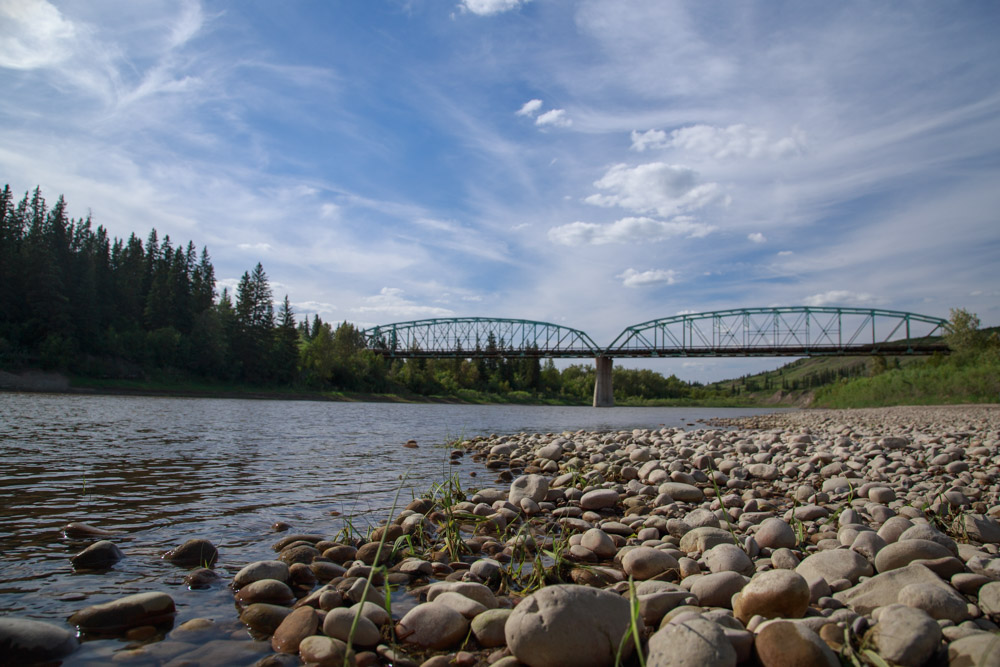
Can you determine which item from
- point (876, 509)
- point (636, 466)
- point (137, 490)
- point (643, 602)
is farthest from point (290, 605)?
point (636, 466)

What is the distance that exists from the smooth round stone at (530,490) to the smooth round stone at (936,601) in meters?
4.33

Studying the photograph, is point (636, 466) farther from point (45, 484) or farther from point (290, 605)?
point (45, 484)

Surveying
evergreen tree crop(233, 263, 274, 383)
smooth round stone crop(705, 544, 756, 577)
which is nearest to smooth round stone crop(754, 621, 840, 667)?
smooth round stone crop(705, 544, 756, 577)

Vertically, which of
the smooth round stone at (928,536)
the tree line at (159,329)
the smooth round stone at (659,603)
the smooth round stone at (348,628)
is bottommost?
the smooth round stone at (348,628)

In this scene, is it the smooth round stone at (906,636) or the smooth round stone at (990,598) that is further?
the smooth round stone at (990,598)

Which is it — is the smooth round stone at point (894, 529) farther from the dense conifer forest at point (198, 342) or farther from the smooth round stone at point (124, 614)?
the dense conifer forest at point (198, 342)

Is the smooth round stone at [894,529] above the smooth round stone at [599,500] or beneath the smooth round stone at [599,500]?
above

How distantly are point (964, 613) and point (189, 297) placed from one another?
287 ft

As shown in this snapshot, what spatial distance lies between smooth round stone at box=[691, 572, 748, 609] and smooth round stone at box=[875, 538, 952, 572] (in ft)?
3.83

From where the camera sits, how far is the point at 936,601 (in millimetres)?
2939

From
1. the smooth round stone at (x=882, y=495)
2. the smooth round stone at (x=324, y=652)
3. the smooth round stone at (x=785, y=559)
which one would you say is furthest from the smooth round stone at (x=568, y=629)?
the smooth round stone at (x=882, y=495)

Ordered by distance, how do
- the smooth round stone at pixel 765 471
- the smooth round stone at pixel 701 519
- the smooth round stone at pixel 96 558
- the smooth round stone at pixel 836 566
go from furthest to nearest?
the smooth round stone at pixel 765 471
the smooth round stone at pixel 701 519
the smooth round stone at pixel 96 558
the smooth round stone at pixel 836 566

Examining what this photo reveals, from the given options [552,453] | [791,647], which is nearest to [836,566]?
[791,647]

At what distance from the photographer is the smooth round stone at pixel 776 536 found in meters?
4.77
